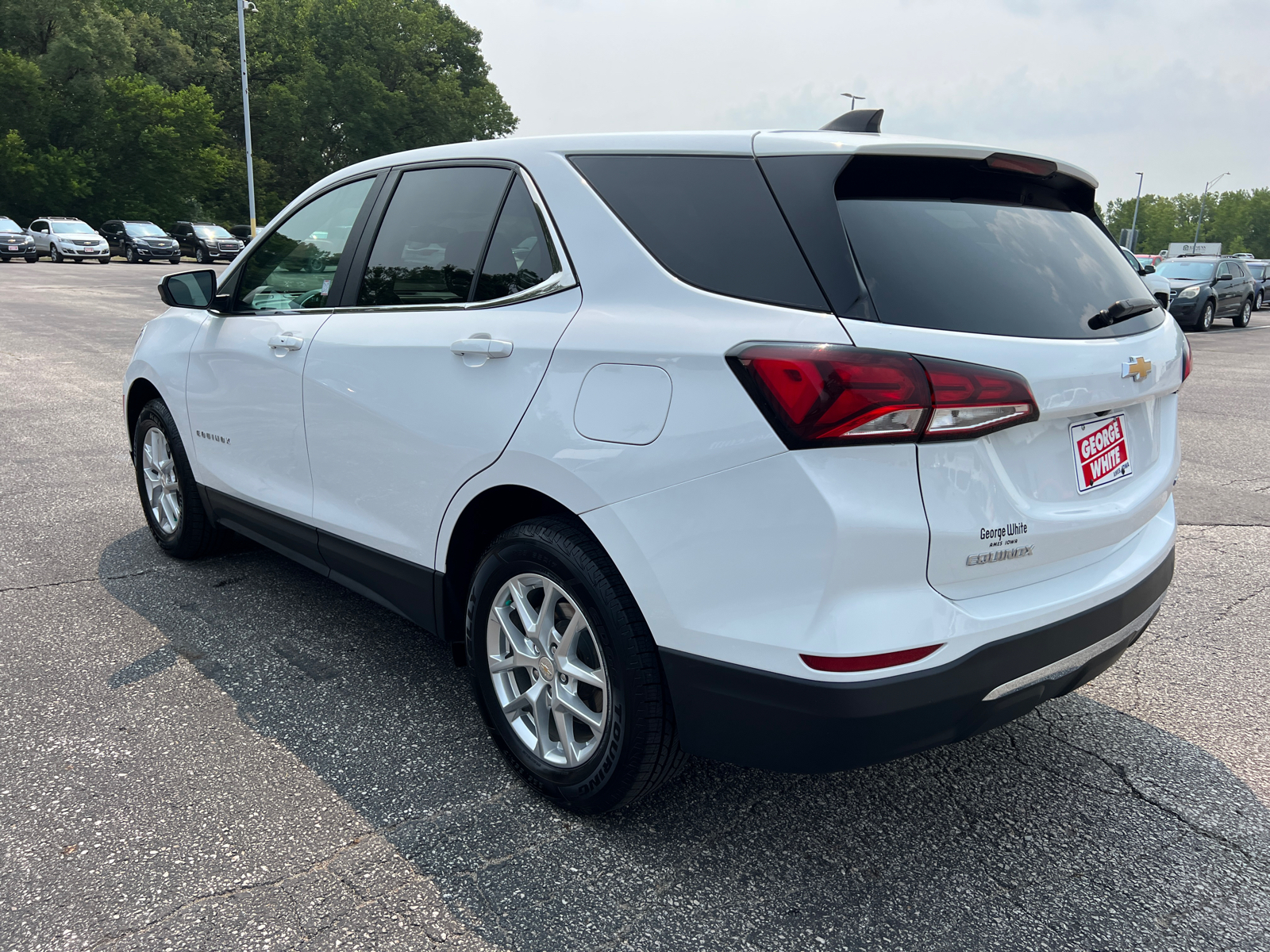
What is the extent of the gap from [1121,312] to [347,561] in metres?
2.53

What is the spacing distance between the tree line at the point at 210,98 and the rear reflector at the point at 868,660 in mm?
57389

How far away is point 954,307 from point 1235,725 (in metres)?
2.10

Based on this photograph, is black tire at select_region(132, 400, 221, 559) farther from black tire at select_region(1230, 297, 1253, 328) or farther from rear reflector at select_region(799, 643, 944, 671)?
black tire at select_region(1230, 297, 1253, 328)

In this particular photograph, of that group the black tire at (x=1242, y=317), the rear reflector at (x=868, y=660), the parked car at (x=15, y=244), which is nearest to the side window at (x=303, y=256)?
the rear reflector at (x=868, y=660)

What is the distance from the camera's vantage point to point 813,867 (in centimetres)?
247

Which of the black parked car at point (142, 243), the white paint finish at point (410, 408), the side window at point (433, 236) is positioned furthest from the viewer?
the black parked car at point (142, 243)

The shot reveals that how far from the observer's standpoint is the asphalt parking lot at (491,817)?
2.25 metres

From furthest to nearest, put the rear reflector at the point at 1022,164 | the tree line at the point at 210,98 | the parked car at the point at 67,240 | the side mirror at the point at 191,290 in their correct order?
the tree line at the point at 210,98 → the parked car at the point at 67,240 → the side mirror at the point at 191,290 → the rear reflector at the point at 1022,164

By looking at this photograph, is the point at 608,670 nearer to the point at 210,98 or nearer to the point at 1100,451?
the point at 1100,451

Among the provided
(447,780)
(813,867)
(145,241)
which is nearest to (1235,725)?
(813,867)

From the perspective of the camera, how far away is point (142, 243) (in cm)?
3778

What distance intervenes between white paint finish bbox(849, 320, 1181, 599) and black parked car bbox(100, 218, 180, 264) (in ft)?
137

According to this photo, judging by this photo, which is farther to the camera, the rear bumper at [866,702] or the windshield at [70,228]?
the windshield at [70,228]

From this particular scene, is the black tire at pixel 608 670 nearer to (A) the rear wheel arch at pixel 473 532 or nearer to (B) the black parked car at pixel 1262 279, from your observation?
(A) the rear wheel arch at pixel 473 532
